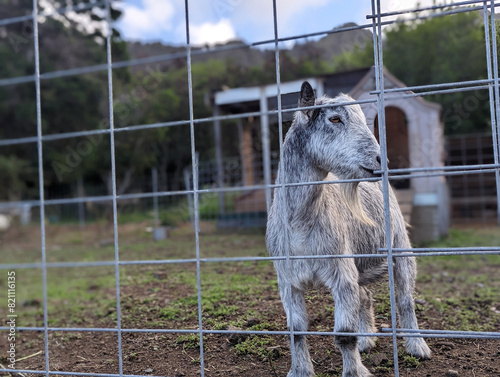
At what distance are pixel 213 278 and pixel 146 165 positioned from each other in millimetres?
16861

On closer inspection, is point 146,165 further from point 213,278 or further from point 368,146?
point 368,146

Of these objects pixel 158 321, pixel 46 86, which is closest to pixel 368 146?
pixel 158 321

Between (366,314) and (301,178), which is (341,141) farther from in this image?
(366,314)

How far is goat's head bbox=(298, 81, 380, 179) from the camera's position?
300 centimetres

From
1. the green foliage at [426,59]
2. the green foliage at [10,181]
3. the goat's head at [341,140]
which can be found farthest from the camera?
the green foliage at [10,181]

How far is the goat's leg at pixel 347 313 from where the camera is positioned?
123 inches

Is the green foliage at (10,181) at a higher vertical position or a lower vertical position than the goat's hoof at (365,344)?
higher

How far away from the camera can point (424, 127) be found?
31.0 feet

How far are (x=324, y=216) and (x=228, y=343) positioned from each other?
1519mm

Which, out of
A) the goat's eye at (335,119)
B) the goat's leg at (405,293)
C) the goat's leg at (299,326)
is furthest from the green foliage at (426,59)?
the goat's leg at (299,326)

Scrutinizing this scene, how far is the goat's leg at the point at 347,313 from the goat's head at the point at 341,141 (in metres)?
0.46

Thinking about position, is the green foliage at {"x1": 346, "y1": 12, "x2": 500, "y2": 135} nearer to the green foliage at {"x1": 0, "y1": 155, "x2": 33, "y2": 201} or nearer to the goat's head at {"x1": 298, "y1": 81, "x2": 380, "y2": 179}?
the goat's head at {"x1": 298, "y1": 81, "x2": 380, "y2": 179}

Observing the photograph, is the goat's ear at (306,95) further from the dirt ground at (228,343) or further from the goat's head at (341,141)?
the dirt ground at (228,343)

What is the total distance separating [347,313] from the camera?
3.12 metres
